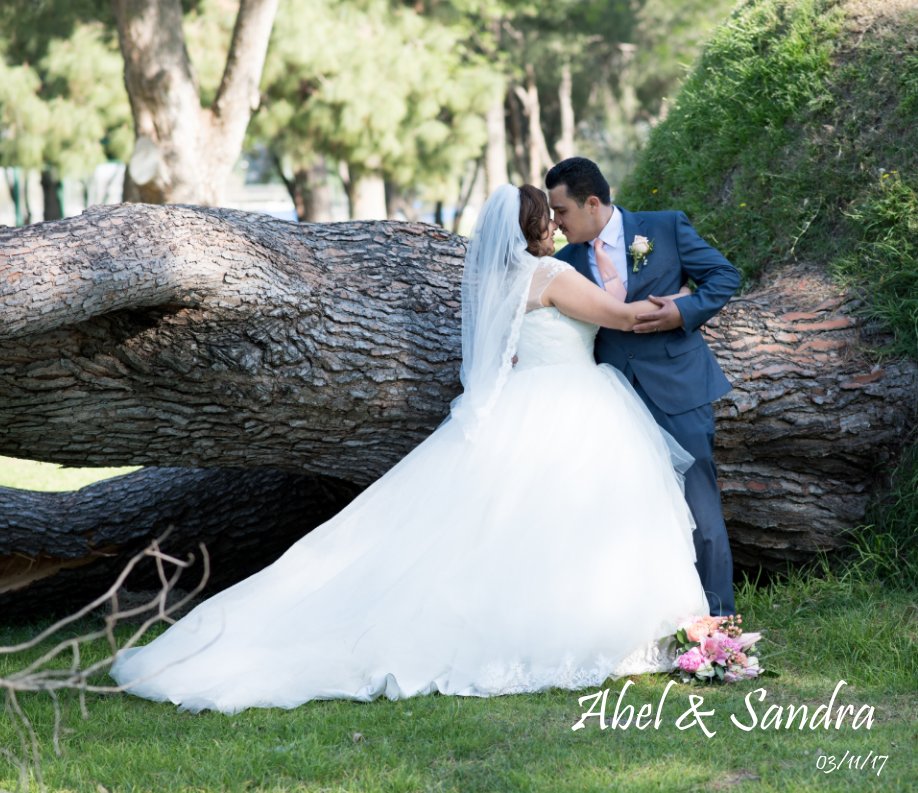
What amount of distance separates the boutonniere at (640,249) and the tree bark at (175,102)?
750 centimetres

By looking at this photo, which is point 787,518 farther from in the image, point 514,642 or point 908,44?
point 908,44

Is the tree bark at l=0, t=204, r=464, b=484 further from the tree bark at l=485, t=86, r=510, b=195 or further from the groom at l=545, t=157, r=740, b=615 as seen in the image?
the tree bark at l=485, t=86, r=510, b=195

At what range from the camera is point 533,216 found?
5.31 metres

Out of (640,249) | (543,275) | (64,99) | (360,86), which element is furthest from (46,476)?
(64,99)

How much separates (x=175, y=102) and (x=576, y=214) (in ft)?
24.9

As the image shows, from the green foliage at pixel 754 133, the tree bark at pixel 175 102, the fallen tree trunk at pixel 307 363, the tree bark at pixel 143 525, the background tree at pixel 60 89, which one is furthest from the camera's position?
the background tree at pixel 60 89

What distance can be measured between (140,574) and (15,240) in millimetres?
2681

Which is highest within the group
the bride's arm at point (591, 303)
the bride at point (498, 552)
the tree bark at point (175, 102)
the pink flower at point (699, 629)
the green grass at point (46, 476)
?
the tree bark at point (175, 102)

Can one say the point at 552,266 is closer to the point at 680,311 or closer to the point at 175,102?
the point at 680,311

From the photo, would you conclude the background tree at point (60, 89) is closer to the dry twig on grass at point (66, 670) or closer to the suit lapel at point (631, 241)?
the suit lapel at point (631, 241)

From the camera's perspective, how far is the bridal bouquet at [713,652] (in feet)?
15.4

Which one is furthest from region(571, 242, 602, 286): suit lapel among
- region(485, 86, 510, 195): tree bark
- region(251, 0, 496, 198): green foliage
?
region(485, 86, 510, 195): tree bark

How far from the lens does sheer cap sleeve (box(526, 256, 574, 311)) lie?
5.27m

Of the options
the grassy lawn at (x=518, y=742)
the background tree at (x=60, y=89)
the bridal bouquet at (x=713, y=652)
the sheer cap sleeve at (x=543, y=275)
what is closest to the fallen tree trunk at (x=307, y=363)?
the sheer cap sleeve at (x=543, y=275)
